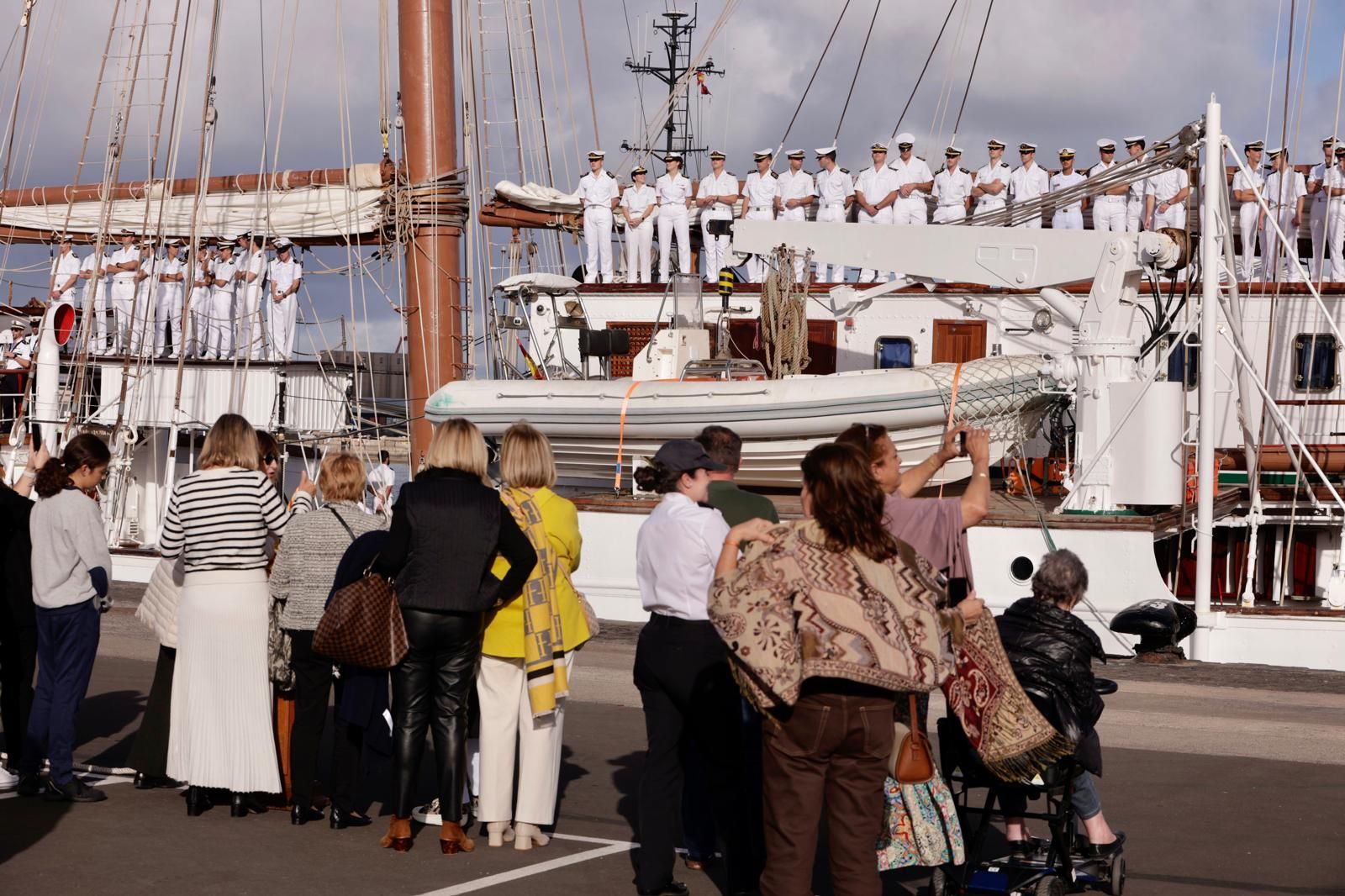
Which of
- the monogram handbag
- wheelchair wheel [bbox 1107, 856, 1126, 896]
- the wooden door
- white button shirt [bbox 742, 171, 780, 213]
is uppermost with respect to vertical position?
white button shirt [bbox 742, 171, 780, 213]

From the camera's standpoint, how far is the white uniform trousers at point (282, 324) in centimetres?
2292

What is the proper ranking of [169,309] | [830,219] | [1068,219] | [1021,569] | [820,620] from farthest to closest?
[169,309]
[830,219]
[1068,219]
[1021,569]
[820,620]

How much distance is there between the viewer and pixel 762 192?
66.2 feet

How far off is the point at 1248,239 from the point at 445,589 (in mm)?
14367

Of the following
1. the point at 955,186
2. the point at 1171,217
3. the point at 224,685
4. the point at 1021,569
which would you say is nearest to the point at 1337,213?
the point at 1171,217

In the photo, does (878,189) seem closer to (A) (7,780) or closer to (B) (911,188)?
(B) (911,188)

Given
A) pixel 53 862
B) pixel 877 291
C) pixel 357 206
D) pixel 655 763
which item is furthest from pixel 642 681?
pixel 357 206

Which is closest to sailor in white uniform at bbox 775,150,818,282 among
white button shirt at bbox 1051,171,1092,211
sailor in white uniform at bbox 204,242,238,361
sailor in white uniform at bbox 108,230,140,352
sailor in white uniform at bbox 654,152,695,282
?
sailor in white uniform at bbox 654,152,695,282

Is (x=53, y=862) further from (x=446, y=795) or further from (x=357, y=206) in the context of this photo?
(x=357, y=206)

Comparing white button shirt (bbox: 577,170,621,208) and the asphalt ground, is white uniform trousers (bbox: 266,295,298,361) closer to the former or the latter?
white button shirt (bbox: 577,170,621,208)

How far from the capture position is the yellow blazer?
21.8 ft

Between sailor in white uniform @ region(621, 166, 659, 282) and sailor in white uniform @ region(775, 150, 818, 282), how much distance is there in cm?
164

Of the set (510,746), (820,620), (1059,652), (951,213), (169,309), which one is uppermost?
(951,213)

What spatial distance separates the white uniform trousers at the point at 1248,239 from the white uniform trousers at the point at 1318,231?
0.58 meters
